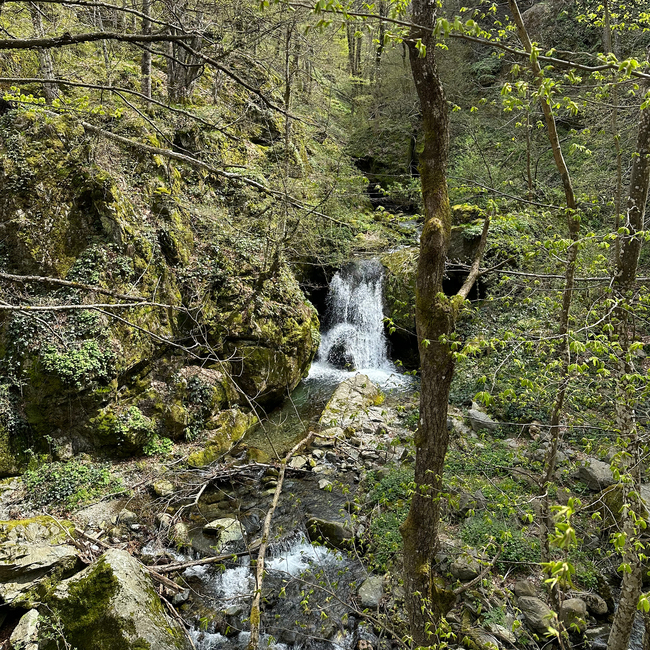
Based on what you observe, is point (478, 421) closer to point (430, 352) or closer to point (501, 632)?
point (501, 632)

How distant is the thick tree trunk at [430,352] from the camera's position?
9.34 ft

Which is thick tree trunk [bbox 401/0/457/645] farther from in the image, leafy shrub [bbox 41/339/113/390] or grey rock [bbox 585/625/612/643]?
leafy shrub [bbox 41/339/113/390]

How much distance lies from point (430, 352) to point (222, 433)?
5533 mm

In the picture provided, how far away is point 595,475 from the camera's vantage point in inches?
215

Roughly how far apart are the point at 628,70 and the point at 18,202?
7.59 meters

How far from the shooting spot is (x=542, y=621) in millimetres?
3930

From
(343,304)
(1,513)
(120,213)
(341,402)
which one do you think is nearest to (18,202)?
(120,213)

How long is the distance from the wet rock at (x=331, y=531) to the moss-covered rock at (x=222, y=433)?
2.27 m

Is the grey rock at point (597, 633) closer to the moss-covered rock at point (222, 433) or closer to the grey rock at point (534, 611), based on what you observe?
the grey rock at point (534, 611)

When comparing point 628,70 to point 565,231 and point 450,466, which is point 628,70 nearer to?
point 450,466

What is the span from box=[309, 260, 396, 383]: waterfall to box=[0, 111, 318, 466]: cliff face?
138 inches

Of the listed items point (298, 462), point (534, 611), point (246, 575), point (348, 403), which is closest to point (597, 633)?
point (534, 611)

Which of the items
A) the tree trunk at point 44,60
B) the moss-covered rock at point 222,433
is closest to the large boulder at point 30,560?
the moss-covered rock at point 222,433

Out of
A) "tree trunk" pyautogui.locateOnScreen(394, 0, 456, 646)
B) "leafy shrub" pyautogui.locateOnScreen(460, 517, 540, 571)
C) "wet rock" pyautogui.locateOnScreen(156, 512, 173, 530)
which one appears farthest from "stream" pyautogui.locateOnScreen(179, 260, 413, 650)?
"leafy shrub" pyautogui.locateOnScreen(460, 517, 540, 571)
